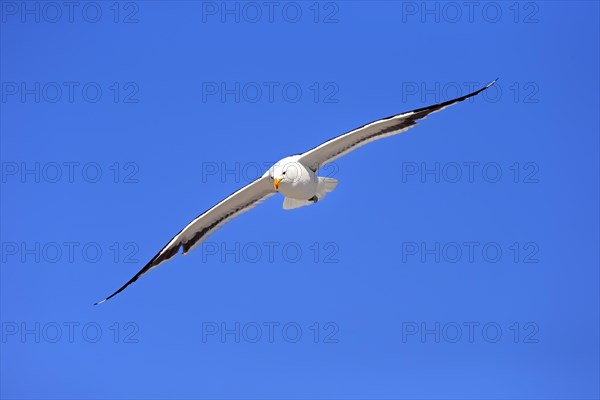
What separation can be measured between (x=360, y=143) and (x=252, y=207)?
9.13 feet

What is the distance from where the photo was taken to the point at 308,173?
17656mm

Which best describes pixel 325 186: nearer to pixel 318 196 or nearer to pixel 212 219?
pixel 318 196

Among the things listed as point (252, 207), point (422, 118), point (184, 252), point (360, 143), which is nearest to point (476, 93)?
point (422, 118)

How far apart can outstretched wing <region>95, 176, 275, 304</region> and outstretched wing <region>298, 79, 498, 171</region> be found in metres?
1.21

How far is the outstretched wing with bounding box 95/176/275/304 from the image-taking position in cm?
1878

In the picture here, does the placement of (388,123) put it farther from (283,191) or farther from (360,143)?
(283,191)

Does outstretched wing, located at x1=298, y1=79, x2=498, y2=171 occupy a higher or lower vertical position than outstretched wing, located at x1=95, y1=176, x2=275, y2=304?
higher

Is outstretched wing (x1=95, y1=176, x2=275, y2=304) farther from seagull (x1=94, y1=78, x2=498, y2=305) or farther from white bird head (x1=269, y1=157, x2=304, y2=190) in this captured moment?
white bird head (x1=269, y1=157, x2=304, y2=190)

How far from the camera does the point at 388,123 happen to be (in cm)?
1744

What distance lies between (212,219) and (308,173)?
8.98 ft

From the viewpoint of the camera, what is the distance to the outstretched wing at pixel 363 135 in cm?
1728

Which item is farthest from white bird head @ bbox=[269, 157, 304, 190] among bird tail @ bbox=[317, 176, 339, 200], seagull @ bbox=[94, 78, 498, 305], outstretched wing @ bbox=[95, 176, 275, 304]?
Result: outstretched wing @ bbox=[95, 176, 275, 304]

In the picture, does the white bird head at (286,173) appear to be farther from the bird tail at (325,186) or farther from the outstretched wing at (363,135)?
the bird tail at (325,186)

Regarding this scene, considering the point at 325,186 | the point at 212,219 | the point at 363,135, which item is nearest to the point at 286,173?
the point at 325,186
